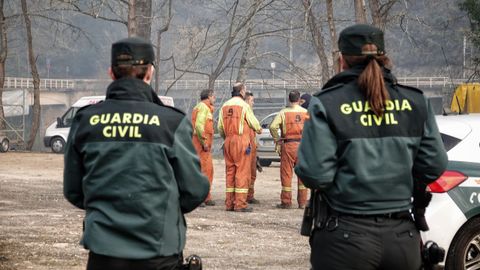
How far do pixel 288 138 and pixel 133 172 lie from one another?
10.2m

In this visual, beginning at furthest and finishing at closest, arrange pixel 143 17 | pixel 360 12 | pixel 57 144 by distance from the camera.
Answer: pixel 57 144 < pixel 143 17 < pixel 360 12

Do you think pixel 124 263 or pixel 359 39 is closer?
pixel 124 263

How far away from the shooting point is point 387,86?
4617mm

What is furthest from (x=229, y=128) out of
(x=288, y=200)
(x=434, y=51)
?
(x=434, y=51)

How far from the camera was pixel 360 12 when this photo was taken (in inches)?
907

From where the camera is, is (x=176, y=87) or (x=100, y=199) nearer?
(x=100, y=199)

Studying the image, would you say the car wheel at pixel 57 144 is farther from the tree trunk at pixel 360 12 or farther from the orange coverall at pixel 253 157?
the orange coverall at pixel 253 157

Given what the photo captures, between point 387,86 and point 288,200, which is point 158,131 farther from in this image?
point 288,200

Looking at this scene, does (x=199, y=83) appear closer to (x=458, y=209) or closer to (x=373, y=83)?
(x=458, y=209)

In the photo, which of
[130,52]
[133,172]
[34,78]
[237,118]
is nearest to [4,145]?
[34,78]

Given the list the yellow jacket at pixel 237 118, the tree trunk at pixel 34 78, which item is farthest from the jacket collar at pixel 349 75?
the tree trunk at pixel 34 78

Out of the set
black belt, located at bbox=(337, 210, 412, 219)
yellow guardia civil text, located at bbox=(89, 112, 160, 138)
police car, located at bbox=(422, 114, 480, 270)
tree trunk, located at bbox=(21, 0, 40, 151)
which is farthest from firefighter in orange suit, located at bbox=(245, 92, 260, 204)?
tree trunk, located at bbox=(21, 0, 40, 151)

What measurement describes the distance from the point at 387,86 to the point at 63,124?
31951 millimetres

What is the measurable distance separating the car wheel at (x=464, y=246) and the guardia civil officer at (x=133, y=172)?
355 centimetres
